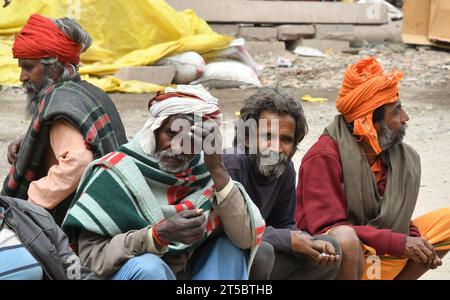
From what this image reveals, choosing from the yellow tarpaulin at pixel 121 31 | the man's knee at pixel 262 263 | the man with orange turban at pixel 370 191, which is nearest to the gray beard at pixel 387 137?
the man with orange turban at pixel 370 191

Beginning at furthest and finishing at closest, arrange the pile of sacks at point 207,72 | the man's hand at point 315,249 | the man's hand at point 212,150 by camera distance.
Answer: the pile of sacks at point 207,72 → the man's hand at point 315,249 → the man's hand at point 212,150

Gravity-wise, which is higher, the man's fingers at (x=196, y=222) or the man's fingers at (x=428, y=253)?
the man's fingers at (x=196, y=222)

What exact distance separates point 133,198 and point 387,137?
1.58 m

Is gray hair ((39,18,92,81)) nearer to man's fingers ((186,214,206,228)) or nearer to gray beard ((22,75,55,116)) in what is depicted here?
gray beard ((22,75,55,116))

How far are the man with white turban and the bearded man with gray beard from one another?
0.35m

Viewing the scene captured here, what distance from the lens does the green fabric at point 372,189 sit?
15.1 ft

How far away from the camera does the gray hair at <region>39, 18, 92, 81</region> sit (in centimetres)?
473

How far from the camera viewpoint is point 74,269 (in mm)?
3436

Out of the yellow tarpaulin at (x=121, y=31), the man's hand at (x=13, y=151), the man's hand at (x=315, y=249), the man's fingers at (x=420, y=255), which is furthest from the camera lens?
the yellow tarpaulin at (x=121, y=31)

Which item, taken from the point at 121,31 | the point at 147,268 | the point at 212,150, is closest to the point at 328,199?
the point at 212,150

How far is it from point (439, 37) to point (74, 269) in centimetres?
1118

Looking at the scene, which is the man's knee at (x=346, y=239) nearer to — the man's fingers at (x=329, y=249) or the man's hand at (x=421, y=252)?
the man's fingers at (x=329, y=249)

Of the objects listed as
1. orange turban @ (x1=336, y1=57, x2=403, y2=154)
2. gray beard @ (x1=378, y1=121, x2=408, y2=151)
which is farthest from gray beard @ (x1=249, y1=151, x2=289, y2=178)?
gray beard @ (x1=378, y1=121, x2=408, y2=151)

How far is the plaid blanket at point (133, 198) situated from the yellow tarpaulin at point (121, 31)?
6.20 metres
